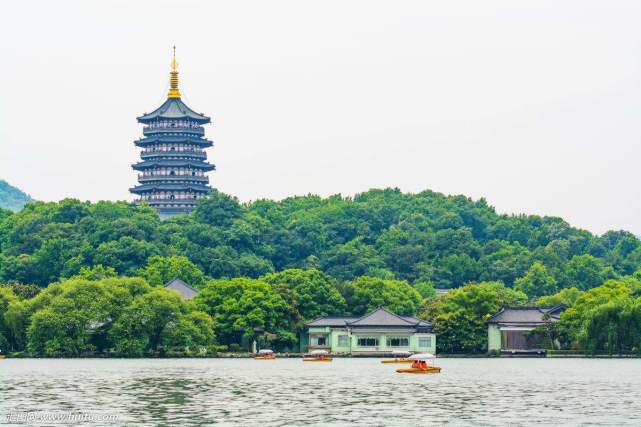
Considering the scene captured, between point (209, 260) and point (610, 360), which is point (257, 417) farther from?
point (209, 260)

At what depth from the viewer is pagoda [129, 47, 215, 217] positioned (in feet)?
436

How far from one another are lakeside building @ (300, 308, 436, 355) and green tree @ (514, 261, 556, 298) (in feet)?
95.3

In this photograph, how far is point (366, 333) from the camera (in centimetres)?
8969

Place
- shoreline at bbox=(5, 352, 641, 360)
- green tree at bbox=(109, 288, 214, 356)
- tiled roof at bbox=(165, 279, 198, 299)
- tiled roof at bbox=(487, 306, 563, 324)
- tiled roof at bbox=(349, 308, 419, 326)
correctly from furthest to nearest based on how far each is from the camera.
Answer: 1. tiled roof at bbox=(165, 279, 198, 299)
2. tiled roof at bbox=(349, 308, 419, 326)
3. tiled roof at bbox=(487, 306, 563, 324)
4. shoreline at bbox=(5, 352, 641, 360)
5. green tree at bbox=(109, 288, 214, 356)

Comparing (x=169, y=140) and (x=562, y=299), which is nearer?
(x=562, y=299)

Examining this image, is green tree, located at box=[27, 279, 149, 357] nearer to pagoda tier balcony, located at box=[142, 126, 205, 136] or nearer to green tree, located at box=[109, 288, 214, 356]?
green tree, located at box=[109, 288, 214, 356]

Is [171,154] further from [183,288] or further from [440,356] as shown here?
[440,356]

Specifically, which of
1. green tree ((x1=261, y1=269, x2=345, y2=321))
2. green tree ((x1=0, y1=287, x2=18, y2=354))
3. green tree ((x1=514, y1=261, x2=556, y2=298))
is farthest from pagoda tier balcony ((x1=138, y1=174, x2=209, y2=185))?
green tree ((x1=0, y1=287, x2=18, y2=354))

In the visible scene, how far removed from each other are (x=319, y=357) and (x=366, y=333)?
10.5m

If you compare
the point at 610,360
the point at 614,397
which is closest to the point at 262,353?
the point at 610,360

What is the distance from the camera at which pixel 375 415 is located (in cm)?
3569

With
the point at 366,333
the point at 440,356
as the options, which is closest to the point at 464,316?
the point at 440,356

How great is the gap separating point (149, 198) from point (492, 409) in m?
99.2

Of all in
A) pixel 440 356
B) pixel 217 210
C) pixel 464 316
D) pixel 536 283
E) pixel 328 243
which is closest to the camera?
pixel 464 316
